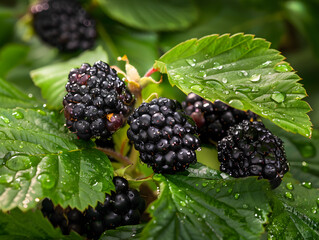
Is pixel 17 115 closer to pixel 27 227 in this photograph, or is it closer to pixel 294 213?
pixel 27 227

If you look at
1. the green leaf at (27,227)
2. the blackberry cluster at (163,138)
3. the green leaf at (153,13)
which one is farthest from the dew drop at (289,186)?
the green leaf at (153,13)

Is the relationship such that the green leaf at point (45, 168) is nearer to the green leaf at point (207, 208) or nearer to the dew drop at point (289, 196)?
the green leaf at point (207, 208)

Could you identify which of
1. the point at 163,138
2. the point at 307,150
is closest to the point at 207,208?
the point at 163,138

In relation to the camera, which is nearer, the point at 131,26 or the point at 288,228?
the point at 288,228

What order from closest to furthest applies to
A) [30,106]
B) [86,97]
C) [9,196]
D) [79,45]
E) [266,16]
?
[9,196] < [86,97] < [30,106] < [79,45] < [266,16]

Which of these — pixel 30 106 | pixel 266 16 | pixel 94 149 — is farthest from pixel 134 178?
pixel 266 16

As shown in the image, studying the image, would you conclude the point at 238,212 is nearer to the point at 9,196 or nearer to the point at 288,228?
the point at 288,228
